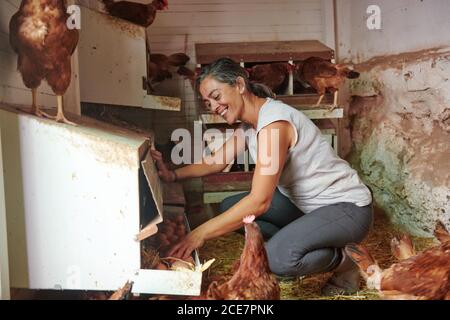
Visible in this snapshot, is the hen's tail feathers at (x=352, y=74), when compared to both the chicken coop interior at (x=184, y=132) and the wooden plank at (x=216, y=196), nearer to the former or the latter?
the chicken coop interior at (x=184, y=132)

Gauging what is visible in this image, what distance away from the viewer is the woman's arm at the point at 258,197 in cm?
121

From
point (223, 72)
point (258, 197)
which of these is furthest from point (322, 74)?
point (258, 197)

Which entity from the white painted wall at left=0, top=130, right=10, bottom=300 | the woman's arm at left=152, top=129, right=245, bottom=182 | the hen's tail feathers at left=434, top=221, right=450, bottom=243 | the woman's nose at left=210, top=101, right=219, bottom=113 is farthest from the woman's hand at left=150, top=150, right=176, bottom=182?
the hen's tail feathers at left=434, top=221, right=450, bottom=243

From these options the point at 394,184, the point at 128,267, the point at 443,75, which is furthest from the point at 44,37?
the point at 394,184

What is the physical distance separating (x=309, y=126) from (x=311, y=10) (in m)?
0.40

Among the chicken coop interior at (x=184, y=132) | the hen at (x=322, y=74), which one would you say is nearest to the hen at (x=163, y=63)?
the chicken coop interior at (x=184, y=132)

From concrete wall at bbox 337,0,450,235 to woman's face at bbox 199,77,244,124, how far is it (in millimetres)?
483

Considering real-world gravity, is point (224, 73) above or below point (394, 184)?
above

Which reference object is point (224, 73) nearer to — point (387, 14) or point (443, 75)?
point (387, 14)

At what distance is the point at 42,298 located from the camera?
119cm

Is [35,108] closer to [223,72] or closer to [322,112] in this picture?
[223,72]

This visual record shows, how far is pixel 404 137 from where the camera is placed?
1683mm

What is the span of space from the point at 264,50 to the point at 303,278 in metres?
0.76

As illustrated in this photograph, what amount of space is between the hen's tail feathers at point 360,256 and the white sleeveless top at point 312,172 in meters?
0.15
